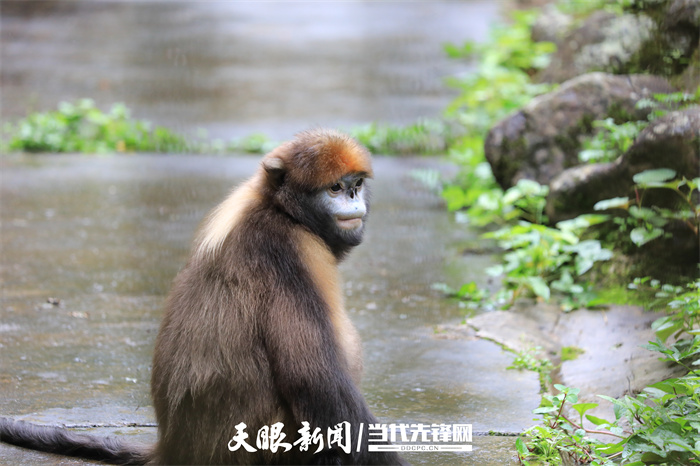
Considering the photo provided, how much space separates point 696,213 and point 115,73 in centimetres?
853

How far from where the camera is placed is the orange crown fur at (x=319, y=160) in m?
3.10

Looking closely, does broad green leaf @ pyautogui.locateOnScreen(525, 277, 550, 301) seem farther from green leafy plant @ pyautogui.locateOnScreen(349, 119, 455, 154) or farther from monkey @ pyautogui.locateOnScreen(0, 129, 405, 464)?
green leafy plant @ pyautogui.locateOnScreen(349, 119, 455, 154)

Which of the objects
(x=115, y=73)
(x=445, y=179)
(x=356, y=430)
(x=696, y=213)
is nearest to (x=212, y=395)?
(x=356, y=430)

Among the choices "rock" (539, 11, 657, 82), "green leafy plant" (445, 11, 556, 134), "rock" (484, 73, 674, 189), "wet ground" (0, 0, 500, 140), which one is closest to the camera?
"rock" (484, 73, 674, 189)

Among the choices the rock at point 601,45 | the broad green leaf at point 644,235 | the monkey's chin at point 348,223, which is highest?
the rock at point 601,45

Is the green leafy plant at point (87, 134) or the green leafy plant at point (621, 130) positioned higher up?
the green leafy plant at point (621, 130)

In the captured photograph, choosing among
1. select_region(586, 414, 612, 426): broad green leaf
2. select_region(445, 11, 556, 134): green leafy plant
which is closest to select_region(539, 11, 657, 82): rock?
select_region(445, 11, 556, 134): green leafy plant

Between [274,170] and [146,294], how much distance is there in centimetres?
244

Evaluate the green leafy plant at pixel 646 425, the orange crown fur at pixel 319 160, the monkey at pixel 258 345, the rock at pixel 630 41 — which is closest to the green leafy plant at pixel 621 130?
the rock at pixel 630 41

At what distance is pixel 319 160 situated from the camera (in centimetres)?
312

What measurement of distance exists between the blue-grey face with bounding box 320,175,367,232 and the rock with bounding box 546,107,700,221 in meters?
2.41

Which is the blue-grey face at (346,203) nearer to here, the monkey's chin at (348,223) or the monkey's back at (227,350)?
the monkey's chin at (348,223)

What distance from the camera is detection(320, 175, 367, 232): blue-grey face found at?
3.14 meters

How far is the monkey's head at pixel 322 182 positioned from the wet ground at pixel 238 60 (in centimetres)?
585
